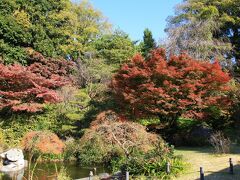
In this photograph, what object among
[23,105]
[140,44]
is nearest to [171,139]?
[23,105]

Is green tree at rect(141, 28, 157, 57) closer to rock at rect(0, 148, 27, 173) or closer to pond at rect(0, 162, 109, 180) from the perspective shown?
pond at rect(0, 162, 109, 180)

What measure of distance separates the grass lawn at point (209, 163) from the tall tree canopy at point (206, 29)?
8.93 meters

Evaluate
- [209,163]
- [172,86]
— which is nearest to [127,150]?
[209,163]

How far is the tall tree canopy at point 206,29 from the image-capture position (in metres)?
22.9

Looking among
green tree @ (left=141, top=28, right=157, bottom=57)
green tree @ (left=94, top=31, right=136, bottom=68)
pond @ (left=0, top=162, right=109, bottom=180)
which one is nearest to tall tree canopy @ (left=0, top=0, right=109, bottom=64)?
green tree @ (left=94, top=31, right=136, bottom=68)

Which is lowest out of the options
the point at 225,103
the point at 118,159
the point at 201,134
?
Answer: the point at 118,159

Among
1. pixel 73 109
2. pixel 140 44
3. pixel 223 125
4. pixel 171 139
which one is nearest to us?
pixel 171 139

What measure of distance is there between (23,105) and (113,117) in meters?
5.47

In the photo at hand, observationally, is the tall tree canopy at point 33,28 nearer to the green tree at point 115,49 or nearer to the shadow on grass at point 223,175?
the green tree at point 115,49

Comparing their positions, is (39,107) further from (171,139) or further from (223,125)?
(223,125)

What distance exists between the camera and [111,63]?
2900 centimetres

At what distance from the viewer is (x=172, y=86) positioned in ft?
50.1

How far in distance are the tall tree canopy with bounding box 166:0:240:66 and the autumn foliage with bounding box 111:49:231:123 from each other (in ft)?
22.0

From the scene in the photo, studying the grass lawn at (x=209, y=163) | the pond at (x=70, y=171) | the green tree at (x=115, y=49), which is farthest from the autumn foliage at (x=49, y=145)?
the green tree at (x=115, y=49)
